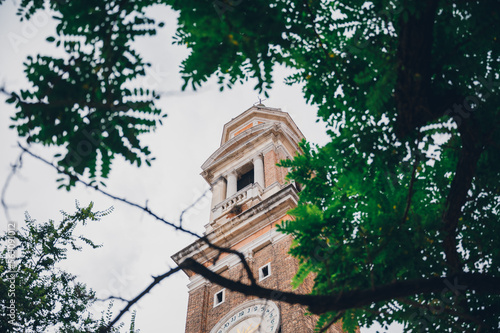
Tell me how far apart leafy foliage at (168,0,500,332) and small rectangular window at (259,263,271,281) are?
10.8m

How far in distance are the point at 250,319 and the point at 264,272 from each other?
2.50 meters

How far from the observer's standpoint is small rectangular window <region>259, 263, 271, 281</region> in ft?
56.6

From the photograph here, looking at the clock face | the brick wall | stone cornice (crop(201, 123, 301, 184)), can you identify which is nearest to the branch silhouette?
the brick wall

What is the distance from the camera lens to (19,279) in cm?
1391

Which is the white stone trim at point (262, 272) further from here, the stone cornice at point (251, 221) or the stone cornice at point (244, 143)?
the stone cornice at point (244, 143)

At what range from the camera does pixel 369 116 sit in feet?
19.3

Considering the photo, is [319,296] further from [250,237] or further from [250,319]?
[250,237]

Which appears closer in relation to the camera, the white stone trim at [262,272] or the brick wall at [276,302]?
the brick wall at [276,302]

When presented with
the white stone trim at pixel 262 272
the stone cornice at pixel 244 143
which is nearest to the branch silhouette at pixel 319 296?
the white stone trim at pixel 262 272

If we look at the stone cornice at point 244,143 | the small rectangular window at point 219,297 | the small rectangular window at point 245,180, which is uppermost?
the stone cornice at point 244,143

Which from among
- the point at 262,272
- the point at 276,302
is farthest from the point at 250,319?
the point at 262,272

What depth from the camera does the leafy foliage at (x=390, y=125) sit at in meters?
4.89

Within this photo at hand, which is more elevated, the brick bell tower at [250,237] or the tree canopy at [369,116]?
the brick bell tower at [250,237]

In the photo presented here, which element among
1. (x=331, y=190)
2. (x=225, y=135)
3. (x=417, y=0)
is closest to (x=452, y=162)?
(x=331, y=190)
